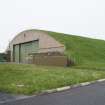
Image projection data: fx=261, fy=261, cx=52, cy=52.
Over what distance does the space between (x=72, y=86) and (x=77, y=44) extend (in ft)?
115

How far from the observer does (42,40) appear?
4856 cm

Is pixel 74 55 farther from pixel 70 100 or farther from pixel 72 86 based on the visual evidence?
pixel 70 100

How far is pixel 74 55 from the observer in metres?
41.7

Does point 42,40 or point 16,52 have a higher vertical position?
point 42,40

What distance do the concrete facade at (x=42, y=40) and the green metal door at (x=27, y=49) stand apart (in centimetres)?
84

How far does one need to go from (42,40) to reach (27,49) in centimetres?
592

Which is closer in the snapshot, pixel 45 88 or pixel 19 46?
pixel 45 88

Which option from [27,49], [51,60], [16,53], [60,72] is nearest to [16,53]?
[16,53]

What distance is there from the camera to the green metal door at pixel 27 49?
5088 centimetres

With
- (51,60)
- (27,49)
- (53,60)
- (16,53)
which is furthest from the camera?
(16,53)

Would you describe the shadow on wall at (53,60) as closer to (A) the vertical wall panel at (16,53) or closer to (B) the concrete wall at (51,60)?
(B) the concrete wall at (51,60)

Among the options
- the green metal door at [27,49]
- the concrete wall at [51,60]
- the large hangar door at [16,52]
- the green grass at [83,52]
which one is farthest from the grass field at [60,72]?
the large hangar door at [16,52]

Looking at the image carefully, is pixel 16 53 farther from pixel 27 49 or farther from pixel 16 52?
pixel 27 49

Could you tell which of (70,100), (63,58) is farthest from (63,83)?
(63,58)
